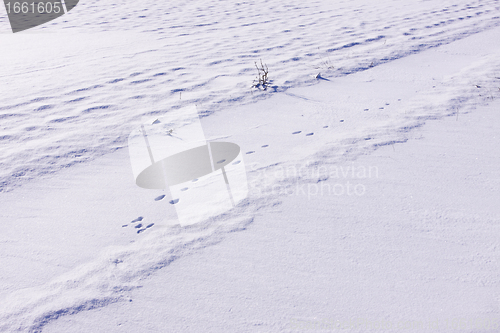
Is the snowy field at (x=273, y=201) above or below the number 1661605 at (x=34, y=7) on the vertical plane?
below

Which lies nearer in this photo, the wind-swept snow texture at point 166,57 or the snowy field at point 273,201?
the snowy field at point 273,201

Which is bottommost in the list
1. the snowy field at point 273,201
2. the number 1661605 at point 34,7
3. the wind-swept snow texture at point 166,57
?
the snowy field at point 273,201

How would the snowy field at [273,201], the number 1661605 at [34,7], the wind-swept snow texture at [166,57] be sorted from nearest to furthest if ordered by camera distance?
the snowy field at [273,201]
the wind-swept snow texture at [166,57]
the number 1661605 at [34,7]

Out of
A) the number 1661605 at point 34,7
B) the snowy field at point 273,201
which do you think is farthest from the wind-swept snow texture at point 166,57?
the number 1661605 at point 34,7

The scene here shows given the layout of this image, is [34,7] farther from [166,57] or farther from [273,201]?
[273,201]

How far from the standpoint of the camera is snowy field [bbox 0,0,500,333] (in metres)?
1.39

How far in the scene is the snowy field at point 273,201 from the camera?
1390 mm

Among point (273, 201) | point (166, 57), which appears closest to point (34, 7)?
point (166, 57)

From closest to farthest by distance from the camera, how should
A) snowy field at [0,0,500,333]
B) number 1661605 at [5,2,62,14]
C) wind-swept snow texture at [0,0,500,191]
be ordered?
snowy field at [0,0,500,333] < wind-swept snow texture at [0,0,500,191] < number 1661605 at [5,2,62,14]

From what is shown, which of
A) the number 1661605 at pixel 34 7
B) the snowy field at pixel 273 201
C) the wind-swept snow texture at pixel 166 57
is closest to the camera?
the snowy field at pixel 273 201

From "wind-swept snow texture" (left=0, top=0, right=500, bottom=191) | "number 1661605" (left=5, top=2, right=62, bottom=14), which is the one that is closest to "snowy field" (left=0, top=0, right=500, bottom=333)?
"wind-swept snow texture" (left=0, top=0, right=500, bottom=191)

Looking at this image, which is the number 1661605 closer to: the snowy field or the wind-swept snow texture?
the wind-swept snow texture

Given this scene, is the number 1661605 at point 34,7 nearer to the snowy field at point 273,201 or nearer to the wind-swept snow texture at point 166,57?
the wind-swept snow texture at point 166,57

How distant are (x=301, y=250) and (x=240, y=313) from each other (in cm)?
41
